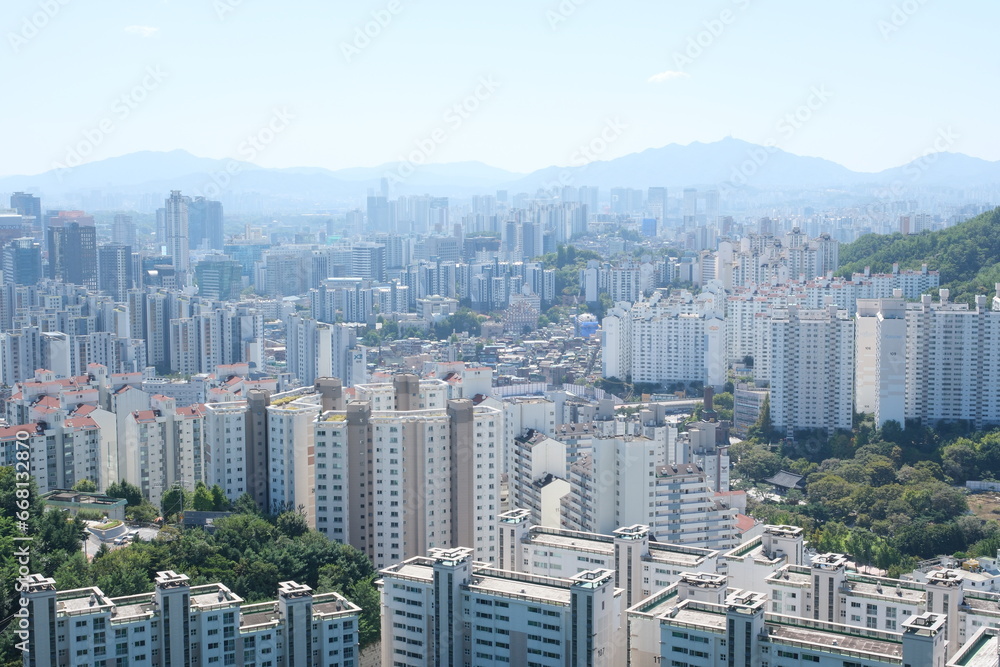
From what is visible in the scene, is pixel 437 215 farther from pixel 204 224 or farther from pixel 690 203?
pixel 204 224

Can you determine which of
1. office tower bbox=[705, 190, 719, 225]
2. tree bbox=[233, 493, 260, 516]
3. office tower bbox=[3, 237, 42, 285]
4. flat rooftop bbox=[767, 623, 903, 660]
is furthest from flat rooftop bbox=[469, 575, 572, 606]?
office tower bbox=[705, 190, 719, 225]

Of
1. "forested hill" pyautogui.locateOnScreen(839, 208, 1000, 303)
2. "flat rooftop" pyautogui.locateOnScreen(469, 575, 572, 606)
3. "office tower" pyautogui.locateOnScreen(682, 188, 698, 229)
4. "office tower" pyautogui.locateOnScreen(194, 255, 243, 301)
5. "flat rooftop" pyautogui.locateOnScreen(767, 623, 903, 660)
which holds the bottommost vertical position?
"flat rooftop" pyautogui.locateOnScreen(767, 623, 903, 660)

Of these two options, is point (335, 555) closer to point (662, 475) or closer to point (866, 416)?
point (662, 475)

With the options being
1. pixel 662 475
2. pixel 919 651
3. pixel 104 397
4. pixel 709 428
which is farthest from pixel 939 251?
pixel 919 651

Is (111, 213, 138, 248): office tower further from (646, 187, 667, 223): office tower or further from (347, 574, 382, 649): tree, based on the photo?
(347, 574, 382, 649): tree

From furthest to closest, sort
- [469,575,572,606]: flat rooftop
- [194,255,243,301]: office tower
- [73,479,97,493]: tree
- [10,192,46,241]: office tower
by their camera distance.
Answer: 1. [10,192,46,241]: office tower
2. [194,255,243,301]: office tower
3. [73,479,97,493]: tree
4. [469,575,572,606]: flat rooftop

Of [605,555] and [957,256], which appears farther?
[957,256]

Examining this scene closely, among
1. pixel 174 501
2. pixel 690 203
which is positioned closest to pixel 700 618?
pixel 174 501
